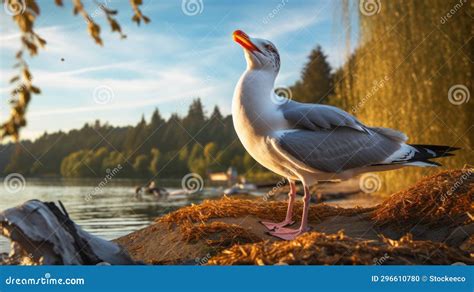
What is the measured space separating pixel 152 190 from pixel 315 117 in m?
6.37

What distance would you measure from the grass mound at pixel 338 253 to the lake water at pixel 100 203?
1975 millimetres

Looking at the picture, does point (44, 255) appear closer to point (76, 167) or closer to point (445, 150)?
point (445, 150)

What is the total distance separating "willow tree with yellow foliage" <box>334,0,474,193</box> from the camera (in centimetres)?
846

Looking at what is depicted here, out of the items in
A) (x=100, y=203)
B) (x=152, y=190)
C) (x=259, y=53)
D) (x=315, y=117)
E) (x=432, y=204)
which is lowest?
(x=152, y=190)

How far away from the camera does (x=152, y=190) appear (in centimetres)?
1066

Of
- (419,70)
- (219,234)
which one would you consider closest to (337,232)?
(219,234)

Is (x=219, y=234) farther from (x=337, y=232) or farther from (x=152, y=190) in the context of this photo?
(x=152, y=190)

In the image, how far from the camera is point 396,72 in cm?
923

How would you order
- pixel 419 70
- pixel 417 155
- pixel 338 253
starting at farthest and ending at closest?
pixel 419 70 < pixel 417 155 < pixel 338 253

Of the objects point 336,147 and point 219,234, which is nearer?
point 219,234

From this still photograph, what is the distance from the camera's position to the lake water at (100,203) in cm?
567

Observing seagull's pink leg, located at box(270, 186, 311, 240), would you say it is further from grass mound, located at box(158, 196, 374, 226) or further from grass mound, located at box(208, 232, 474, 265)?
grass mound, located at box(208, 232, 474, 265)

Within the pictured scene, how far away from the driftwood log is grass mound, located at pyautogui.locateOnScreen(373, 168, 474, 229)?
2530 millimetres

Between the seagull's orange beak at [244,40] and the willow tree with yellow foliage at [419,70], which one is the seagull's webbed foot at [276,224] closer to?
the seagull's orange beak at [244,40]
